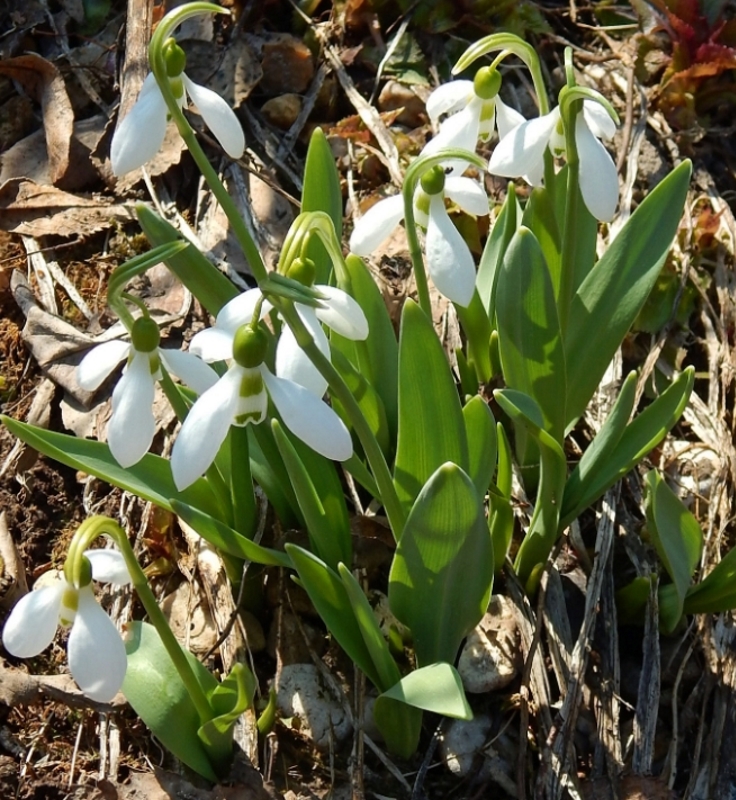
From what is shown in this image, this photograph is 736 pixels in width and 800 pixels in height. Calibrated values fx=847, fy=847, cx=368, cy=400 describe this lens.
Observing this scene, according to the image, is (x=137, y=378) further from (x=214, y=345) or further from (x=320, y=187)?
(x=320, y=187)

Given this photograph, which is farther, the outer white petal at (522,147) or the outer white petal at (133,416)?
the outer white petal at (522,147)

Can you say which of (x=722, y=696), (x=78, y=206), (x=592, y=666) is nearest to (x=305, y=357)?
(x=592, y=666)

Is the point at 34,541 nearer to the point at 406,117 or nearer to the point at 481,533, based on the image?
the point at 481,533

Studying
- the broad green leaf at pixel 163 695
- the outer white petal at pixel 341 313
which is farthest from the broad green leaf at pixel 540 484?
the broad green leaf at pixel 163 695

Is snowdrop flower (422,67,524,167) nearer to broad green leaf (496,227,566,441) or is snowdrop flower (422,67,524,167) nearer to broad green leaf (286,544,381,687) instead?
broad green leaf (496,227,566,441)

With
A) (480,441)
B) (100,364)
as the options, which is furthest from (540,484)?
(100,364)

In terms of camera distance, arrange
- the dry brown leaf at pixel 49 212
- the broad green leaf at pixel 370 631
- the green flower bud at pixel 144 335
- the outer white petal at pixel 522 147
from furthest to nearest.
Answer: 1. the dry brown leaf at pixel 49 212
2. the outer white petal at pixel 522 147
3. the broad green leaf at pixel 370 631
4. the green flower bud at pixel 144 335

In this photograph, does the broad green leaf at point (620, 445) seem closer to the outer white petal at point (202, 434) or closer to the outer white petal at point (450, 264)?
the outer white petal at point (450, 264)
